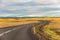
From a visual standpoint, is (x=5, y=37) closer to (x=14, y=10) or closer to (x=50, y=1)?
(x=14, y=10)

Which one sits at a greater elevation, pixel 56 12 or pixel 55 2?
pixel 55 2

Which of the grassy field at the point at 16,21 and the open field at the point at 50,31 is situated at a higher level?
the grassy field at the point at 16,21

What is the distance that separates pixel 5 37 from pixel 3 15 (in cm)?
60

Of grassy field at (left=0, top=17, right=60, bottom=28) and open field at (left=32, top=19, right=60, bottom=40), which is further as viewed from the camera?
grassy field at (left=0, top=17, right=60, bottom=28)

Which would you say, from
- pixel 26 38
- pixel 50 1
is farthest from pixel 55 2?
pixel 26 38

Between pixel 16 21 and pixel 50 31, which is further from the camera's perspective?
pixel 16 21

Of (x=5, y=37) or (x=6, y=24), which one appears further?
(x=6, y=24)

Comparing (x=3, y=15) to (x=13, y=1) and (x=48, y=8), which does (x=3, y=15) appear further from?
(x=48, y=8)

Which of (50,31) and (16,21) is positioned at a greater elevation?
(16,21)

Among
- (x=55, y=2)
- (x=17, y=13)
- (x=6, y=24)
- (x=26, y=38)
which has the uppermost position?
(x=55, y=2)

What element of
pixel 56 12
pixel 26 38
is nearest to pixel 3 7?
pixel 26 38

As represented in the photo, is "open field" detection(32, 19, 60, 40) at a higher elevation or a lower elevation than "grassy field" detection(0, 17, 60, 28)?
lower

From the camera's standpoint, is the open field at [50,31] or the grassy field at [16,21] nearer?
the open field at [50,31]

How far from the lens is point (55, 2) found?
4.67m
